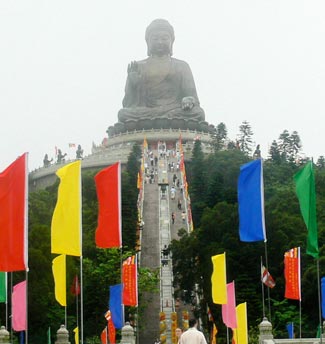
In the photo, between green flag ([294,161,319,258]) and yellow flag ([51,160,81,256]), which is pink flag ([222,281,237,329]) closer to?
yellow flag ([51,160,81,256])

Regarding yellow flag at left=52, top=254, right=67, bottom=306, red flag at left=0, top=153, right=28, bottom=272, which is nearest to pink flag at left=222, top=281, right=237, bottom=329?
yellow flag at left=52, top=254, right=67, bottom=306

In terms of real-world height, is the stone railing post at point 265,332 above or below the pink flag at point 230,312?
below

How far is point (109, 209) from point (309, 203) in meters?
4.93

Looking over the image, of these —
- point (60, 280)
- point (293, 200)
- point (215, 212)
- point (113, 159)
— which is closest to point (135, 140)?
point (113, 159)

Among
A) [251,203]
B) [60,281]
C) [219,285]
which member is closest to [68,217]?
[60,281]

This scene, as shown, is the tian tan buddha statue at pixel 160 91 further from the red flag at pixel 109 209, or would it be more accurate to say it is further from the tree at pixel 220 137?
the red flag at pixel 109 209

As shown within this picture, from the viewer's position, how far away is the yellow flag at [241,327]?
21.1 metres

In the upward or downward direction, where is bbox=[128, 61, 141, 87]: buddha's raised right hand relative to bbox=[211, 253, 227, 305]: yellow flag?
upward

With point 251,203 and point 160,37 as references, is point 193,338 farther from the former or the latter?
point 160,37

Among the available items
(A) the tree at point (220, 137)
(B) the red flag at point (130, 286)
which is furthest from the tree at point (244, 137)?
(B) the red flag at point (130, 286)

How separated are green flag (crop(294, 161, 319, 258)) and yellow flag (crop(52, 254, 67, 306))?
571 centimetres

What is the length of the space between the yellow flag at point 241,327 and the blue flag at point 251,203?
3.02 metres

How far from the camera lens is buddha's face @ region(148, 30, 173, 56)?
62.8 meters

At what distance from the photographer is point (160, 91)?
63406 millimetres
